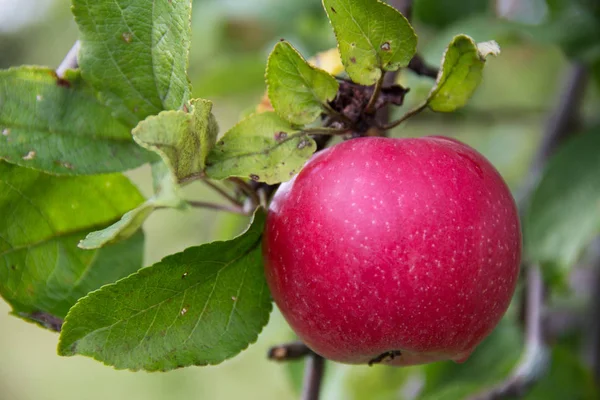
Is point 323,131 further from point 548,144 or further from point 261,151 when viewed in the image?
point 548,144

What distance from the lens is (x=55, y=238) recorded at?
0.66 metres

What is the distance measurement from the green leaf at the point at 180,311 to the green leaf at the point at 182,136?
0.08 metres

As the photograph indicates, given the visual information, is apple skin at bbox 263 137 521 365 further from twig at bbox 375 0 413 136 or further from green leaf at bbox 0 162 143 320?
green leaf at bbox 0 162 143 320

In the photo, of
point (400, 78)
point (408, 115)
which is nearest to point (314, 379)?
point (408, 115)

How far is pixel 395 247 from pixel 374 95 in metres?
0.14

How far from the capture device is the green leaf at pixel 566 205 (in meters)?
1.01

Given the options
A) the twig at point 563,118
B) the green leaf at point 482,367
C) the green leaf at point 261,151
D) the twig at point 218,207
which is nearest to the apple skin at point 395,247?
the green leaf at point 261,151

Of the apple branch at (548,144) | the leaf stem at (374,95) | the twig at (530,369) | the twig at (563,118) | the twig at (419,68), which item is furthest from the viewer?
the twig at (563,118)

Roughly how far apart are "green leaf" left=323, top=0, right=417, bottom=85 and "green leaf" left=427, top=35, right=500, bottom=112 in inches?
1.3

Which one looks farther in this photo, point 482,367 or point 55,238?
point 482,367

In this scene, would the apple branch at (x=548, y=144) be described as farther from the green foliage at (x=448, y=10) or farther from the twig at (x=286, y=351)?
the twig at (x=286, y=351)

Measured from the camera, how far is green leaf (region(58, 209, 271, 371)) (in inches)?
21.2

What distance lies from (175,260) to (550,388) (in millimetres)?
846

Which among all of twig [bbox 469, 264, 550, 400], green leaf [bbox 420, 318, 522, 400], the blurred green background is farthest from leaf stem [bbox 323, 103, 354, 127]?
green leaf [bbox 420, 318, 522, 400]
